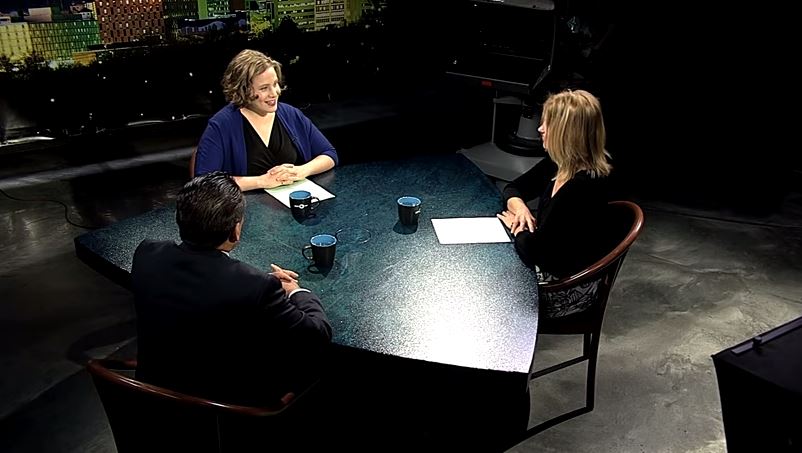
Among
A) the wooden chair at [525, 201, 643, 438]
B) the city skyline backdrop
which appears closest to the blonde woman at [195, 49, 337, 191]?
the wooden chair at [525, 201, 643, 438]

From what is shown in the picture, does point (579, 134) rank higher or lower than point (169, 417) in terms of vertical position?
higher

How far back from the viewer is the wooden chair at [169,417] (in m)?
1.64

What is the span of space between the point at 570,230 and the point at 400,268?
63cm

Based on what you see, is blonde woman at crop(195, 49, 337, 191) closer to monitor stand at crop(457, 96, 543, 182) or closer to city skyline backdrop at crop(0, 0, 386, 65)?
monitor stand at crop(457, 96, 543, 182)

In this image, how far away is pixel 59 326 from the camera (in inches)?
129

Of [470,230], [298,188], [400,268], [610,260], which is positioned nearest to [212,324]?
[400,268]

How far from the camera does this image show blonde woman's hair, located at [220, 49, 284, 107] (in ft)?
9.78

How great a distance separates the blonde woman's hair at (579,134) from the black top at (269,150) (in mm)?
1240

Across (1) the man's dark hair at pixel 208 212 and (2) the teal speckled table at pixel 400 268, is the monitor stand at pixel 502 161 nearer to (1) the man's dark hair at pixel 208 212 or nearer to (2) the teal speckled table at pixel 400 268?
(2) the teal speckled table at pixel 400 268

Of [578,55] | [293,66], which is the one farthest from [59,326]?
[293,66]

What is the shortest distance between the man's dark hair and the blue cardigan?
111 cm

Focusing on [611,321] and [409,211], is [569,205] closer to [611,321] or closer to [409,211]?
[409,211]

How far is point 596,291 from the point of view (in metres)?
2.51

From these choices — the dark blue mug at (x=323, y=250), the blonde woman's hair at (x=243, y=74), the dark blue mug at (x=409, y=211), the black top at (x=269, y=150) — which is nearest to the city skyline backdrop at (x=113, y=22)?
the blonde woman's hair at (x=243, y=74)
